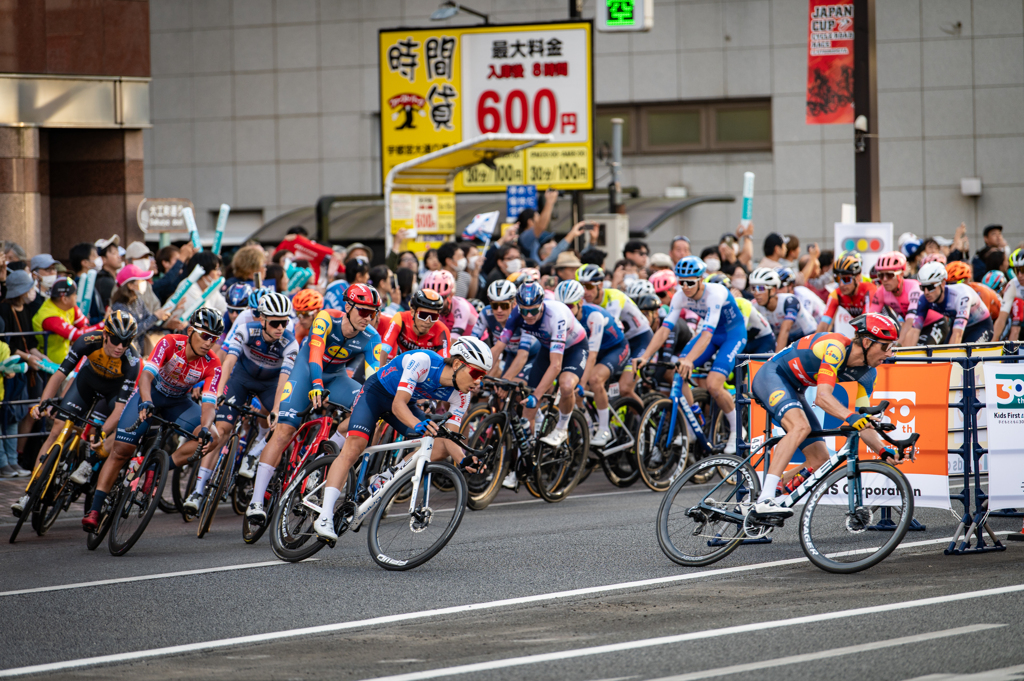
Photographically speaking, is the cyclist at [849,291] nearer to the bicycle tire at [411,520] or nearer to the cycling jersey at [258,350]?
the cycling jersey at [258,350]

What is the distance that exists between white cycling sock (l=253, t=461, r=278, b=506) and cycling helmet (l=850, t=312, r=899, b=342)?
14.6 ft

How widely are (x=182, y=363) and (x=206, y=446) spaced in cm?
71

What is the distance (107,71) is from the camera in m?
20.8

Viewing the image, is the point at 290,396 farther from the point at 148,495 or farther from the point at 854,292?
the point at 854,292

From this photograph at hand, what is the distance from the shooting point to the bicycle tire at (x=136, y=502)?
9.84m

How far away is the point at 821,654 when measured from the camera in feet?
21.5

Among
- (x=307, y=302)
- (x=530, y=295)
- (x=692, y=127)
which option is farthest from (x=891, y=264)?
(x=692, y=127)

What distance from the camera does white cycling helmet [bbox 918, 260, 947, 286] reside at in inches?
551

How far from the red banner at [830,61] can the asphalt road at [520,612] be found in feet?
29.2

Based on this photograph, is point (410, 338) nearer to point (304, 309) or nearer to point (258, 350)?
point (304, 309)

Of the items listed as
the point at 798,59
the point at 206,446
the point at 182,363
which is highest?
the point at 798,59

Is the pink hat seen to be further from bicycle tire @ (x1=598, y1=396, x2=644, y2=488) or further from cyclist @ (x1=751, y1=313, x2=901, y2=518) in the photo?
cyclist @ (x1=751, y1=313, x2=901, y2=518)

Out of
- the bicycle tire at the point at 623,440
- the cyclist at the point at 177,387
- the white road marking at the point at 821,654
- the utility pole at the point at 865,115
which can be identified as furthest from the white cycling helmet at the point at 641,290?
the white road marking at the point at 821,654

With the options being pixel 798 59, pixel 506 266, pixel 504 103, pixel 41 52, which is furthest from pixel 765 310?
pixel 798 59
